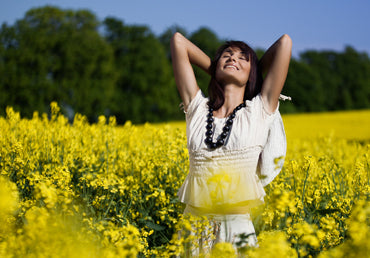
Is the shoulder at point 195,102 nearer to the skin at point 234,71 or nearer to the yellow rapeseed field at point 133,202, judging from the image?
the skin at point 234,71

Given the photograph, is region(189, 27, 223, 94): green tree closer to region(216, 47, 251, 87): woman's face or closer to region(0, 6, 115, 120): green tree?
region(0, 6, 115, 120): green tree

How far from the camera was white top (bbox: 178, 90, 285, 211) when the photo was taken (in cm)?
247

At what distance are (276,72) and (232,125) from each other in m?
0.44

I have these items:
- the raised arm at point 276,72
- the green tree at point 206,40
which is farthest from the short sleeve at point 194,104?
the green tree at point 206,40

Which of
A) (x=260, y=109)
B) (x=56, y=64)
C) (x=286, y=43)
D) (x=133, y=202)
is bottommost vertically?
(x=133, y=202)

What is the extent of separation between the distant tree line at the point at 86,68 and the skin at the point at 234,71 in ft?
51.7

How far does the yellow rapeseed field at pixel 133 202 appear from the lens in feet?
5.78

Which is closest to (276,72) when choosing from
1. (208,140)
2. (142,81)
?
(208,140)

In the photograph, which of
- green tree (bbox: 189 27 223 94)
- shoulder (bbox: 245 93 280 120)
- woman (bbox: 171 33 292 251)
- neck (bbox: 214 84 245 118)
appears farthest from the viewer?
green tree (bbox: 189 27 223 94)


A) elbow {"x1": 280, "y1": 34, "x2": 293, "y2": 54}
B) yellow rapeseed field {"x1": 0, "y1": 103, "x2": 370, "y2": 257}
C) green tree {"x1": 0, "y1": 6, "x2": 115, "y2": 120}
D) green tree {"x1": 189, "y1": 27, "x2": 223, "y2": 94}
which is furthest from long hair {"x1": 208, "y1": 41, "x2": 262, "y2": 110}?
green tree {"x1": 189, "y1": 27, "x2": 223, "y2": 94}

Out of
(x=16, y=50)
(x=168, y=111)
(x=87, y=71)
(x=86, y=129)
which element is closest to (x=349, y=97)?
(x=168, y=111)

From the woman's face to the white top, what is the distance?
7.0 inches

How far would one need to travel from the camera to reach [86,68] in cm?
2458

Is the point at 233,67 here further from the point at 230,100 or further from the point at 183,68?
the point at 183,68
